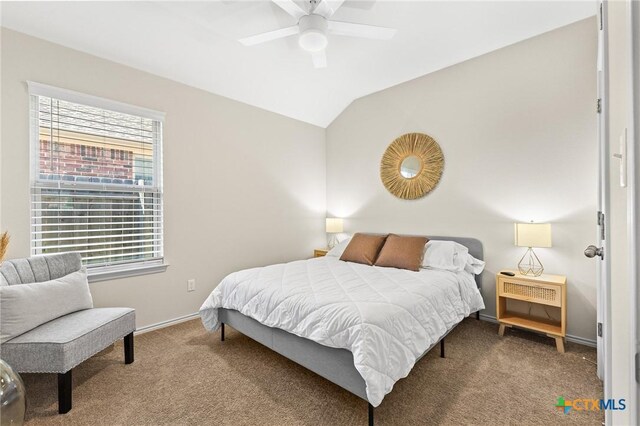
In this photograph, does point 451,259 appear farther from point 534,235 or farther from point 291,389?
point 291,389

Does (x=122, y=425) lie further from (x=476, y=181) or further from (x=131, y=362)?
(x=476, y=181)

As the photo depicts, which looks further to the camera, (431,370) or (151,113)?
(151,113)

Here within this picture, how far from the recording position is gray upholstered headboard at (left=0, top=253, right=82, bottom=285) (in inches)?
79.6

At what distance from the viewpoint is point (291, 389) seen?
1.99 metres

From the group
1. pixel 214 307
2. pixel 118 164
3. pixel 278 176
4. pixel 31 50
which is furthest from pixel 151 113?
pixel 214 307

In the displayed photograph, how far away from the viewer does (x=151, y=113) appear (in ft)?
9.80

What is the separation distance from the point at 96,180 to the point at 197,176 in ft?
3.07

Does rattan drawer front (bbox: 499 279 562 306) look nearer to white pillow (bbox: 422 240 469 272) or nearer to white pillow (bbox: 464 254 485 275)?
white pillow (bbox: 464 254 485 275)

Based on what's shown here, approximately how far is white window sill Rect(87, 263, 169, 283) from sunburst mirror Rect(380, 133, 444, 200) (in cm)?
293

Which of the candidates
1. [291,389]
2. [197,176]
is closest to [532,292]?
[291,389]

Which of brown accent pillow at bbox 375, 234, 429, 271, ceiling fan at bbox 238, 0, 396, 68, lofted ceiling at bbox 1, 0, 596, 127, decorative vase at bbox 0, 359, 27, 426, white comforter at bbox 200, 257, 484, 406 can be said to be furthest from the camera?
brown accent pillow at bbox 375, 234, 429, 271

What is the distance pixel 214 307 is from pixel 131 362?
0.72m

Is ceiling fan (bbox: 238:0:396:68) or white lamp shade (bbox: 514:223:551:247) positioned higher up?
ceiling fan (bbox: 238:0:396:68)

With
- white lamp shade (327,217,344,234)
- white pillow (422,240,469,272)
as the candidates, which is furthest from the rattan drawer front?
white lamp shade (327,217,344,234)
